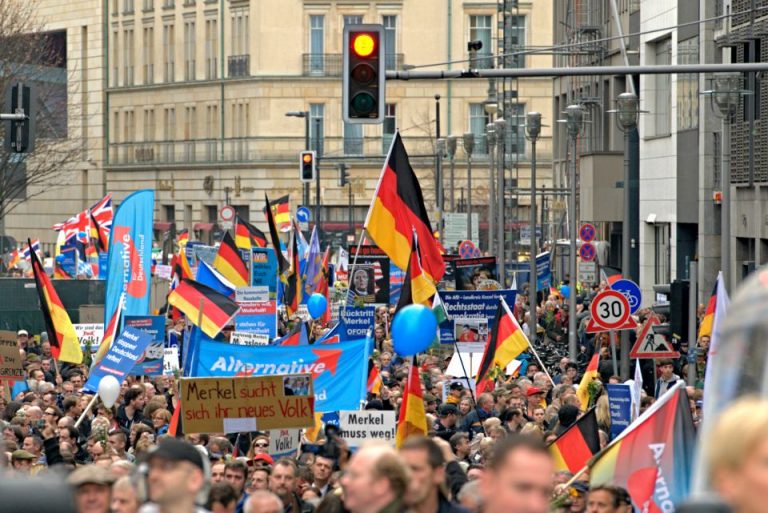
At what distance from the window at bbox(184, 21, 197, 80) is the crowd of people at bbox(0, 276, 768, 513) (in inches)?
2222

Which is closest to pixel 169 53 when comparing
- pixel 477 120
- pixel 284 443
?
pixel 477 120

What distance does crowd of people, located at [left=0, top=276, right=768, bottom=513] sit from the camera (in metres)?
5.75

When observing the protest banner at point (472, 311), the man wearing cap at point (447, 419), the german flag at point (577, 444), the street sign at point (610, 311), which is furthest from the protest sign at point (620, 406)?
the protest banner at point (472, 311)

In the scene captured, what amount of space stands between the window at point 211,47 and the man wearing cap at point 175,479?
264 ft

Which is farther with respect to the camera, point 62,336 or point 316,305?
point 316,305

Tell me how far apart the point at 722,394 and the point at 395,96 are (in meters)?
79.7

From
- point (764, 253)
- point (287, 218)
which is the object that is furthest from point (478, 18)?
point (764, 253)

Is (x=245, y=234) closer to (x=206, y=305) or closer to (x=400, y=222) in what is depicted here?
(x=206, y=305)

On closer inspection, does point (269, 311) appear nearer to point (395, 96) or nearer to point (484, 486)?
point (484, 486)

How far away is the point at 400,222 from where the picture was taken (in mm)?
21266

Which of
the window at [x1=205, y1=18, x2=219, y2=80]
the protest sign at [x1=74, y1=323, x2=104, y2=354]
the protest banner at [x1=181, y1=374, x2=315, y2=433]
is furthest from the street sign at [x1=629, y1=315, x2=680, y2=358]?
the window at [x1=205, y1=18, x2=219, y2=80]

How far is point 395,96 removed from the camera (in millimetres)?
84688

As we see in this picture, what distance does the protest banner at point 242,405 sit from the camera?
1470 centimetres

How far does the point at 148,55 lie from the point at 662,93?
159ft
